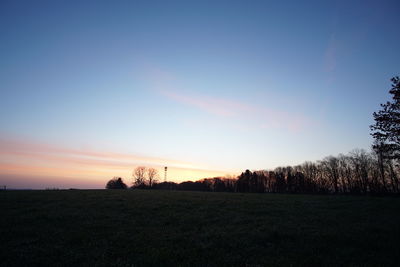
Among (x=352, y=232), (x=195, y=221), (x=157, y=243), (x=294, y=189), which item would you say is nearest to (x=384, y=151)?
(x=352, y=232)

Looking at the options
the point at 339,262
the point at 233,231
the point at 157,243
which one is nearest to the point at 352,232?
the point at 339,262

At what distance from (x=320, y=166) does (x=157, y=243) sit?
489ft

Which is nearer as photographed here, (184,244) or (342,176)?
(184,244)

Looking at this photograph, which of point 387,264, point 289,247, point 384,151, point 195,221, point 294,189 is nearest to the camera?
point 387,264

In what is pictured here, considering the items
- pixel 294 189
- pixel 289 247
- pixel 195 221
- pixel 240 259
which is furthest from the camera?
pixel 294 189

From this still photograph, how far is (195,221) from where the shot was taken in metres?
18.3

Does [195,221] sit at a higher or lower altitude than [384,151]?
lower

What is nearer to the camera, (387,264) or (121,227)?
(387,264)

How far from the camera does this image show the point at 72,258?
358 inches

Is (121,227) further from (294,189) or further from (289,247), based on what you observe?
(294,189)

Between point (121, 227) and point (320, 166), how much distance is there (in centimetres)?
14812

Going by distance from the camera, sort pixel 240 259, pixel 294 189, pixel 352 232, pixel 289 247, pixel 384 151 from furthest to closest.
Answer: pixel 294 189 < pixel 384 151 < pixel 352 232 < pixel 289 247 < pixel 240 259

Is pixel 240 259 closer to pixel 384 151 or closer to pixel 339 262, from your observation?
pixel 339 262

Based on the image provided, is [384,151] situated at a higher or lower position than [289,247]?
higher
